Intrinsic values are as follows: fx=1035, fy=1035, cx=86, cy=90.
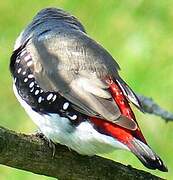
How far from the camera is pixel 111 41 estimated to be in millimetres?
5617

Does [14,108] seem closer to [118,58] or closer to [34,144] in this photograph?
Result: [118,58]

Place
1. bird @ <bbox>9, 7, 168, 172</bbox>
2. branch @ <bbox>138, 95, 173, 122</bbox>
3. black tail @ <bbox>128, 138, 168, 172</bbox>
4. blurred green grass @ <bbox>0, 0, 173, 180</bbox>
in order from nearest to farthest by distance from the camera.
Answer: black tail @ <bbox>128, 138, 168, 172</bbox> → bird @ <bbox>9, 7, 168, 172</bbox> → branch @ <bbox>138, 95, 173, 122</bbox> → blurred green grass @ <bbox>0, 0, 173, 180</bbox>

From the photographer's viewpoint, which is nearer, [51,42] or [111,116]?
[111,116]

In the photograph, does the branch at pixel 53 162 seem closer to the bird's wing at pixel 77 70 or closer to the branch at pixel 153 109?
the bird's wing at pixel 77 70

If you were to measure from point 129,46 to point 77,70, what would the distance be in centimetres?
210

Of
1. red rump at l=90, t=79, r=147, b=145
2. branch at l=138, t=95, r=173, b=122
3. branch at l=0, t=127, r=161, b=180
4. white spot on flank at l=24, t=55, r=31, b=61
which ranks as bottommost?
branch at l=0, t=127, r=161, b=180

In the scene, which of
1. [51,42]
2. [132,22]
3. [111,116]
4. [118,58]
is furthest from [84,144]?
[132,22]

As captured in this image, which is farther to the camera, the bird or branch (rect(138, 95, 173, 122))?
branch (rect(138, 95, 173, 122))

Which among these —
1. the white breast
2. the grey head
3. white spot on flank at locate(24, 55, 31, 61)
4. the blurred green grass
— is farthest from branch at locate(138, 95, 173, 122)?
the blurred green grass

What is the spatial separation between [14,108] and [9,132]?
2.27m

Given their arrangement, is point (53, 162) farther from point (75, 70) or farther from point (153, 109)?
point (153, 109)

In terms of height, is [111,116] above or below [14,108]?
above

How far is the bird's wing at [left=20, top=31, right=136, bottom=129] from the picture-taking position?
3.19 meters

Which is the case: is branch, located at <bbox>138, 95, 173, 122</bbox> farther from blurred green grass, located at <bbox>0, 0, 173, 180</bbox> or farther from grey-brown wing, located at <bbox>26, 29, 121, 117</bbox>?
blurred green grass, located at <bbox>0, 0, 173, 180</bbox>
